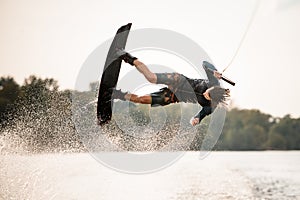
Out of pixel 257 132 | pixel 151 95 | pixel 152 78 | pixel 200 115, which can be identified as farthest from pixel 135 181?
pixel 257 132

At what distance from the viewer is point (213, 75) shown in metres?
4.86

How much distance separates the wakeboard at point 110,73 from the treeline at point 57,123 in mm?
6028

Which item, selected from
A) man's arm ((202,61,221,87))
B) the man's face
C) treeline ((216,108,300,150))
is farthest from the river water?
treeline ((216,108,300,150))

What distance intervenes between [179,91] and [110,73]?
0.79 m

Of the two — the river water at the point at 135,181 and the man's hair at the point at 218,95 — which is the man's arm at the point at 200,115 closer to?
the man's hair at the point at 218,95

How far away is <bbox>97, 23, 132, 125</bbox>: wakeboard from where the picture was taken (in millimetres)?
5031

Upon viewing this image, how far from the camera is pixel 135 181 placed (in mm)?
15086

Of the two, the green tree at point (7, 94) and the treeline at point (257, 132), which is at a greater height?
the green tree at point (7, 94)

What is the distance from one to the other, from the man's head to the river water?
5746mm

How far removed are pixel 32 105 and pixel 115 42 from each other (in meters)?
14.5

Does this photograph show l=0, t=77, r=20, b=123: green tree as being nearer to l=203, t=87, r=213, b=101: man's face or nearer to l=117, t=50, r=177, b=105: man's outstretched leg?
l=117, t=50, r=177, b=105: man's outstretched leg

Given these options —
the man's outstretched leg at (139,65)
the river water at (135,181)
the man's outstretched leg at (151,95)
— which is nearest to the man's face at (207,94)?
the man's outstretched leg at (151,95)

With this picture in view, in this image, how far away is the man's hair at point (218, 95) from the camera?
488cm

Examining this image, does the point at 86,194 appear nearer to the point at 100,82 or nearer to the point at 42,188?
the point at 42,188
